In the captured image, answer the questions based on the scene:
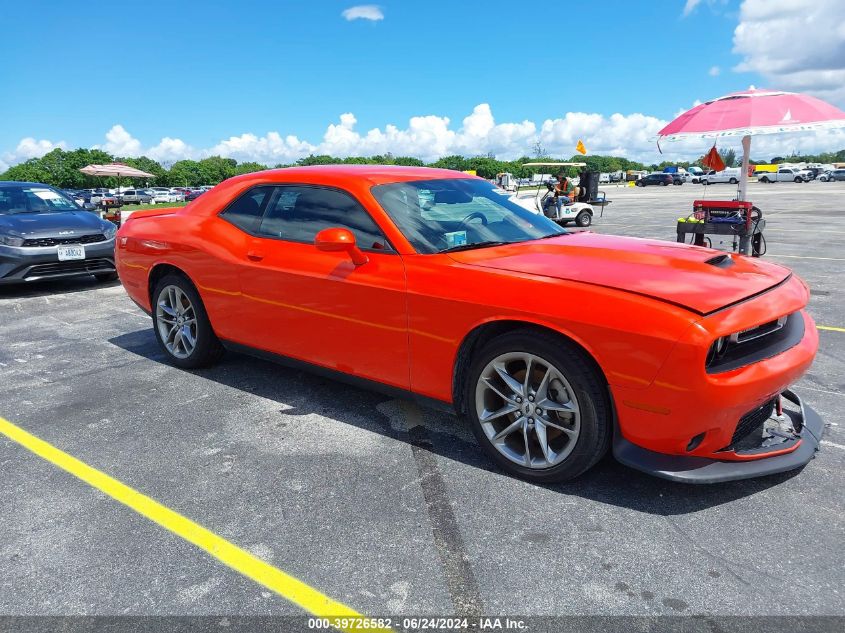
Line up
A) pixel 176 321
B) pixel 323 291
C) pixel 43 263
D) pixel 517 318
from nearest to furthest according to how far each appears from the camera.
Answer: pixel 517 318 → pixel 323 291 → pixel 176 321 → pixel 43 263

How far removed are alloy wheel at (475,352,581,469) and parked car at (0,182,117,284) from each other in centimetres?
704

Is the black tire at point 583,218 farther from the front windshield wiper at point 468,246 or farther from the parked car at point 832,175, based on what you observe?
the parked car at point 832,175

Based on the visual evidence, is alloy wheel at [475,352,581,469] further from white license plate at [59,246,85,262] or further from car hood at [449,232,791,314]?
white license plate at [59,246,85,262]

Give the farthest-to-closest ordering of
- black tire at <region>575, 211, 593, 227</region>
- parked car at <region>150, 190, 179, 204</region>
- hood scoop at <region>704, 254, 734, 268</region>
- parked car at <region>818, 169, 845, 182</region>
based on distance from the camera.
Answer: parked car at <region>150, 190, 179, 204</region>
parked car at <region>818, 169, 845, 182</region>
black tire at <region>575, 211, 593, 227</region>
hood scoop at <region>704, 254, 734, 268</region>

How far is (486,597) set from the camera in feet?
7.08

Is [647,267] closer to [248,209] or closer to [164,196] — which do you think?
[248,209]

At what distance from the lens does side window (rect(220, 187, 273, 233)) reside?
412 centimetres

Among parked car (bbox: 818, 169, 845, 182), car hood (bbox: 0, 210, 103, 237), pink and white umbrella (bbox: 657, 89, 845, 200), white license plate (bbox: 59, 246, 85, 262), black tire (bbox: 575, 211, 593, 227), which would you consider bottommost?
parked car (bbox: 818, 169, 845, 182)

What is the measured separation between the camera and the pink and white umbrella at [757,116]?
816cm

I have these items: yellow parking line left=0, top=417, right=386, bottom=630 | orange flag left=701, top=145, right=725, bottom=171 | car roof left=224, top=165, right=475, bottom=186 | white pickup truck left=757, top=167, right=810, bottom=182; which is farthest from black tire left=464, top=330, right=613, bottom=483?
white pickup truck left=757, top=167, right=810, bottom=182

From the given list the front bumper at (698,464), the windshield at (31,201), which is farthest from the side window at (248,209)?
the windshield at (31,201)

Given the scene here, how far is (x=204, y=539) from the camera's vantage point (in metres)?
2.54

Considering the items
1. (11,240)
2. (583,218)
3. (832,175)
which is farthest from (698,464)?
(832,175)

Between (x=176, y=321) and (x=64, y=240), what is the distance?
4.34 metres
